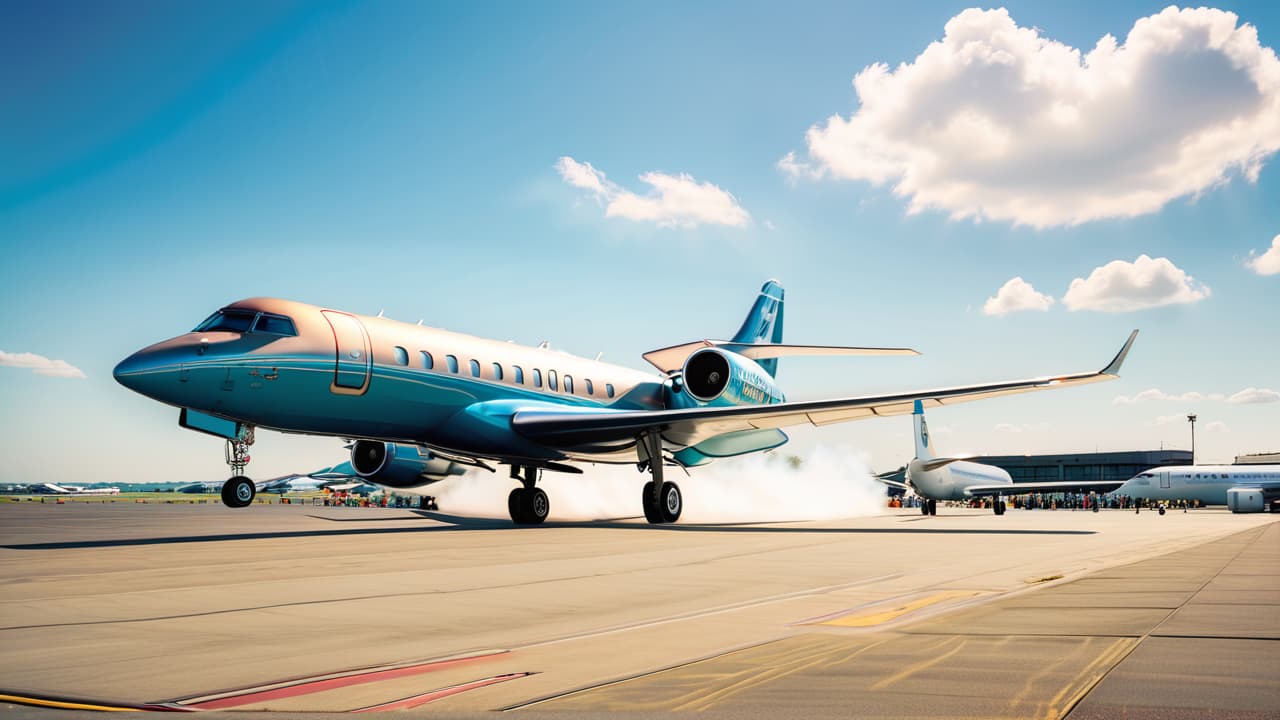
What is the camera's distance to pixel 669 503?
27062 mm

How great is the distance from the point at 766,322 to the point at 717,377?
9140 millimetres

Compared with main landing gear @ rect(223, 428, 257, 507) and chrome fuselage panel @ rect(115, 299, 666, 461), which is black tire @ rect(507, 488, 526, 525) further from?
main landing gear @ rect(223, 428, 257, 507)

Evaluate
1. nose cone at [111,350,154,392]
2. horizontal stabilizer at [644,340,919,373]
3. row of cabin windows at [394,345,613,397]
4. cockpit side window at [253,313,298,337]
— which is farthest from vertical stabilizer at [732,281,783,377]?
nose cone at [111,350,154,392]

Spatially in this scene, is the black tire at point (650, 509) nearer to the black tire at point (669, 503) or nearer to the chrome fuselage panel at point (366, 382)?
the black tire at point (669, 503)

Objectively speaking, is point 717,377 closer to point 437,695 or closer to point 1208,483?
point 437,695

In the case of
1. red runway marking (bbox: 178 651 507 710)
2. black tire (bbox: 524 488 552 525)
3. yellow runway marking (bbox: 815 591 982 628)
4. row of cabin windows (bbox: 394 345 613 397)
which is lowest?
black tire (bbox: 524 488 552 525)

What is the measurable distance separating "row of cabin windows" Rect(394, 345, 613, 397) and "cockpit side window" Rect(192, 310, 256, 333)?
3723 mm

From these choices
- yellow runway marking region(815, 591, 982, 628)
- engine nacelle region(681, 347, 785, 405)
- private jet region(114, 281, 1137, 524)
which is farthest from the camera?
engine nacelle region(681, 347, 785, 405)

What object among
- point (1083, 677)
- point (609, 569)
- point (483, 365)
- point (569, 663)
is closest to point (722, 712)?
point (569, 663)

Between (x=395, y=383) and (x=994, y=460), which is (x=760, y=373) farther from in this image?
(x=994, y=460)

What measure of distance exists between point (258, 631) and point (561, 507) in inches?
1170

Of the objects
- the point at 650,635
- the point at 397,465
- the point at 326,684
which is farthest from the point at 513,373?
the point at 326,684

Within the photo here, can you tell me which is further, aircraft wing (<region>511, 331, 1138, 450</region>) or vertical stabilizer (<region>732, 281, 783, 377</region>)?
vertical stabilizer (<region>732, 281, 783, 377</region>)

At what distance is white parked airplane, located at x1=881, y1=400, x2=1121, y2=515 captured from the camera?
167ft
